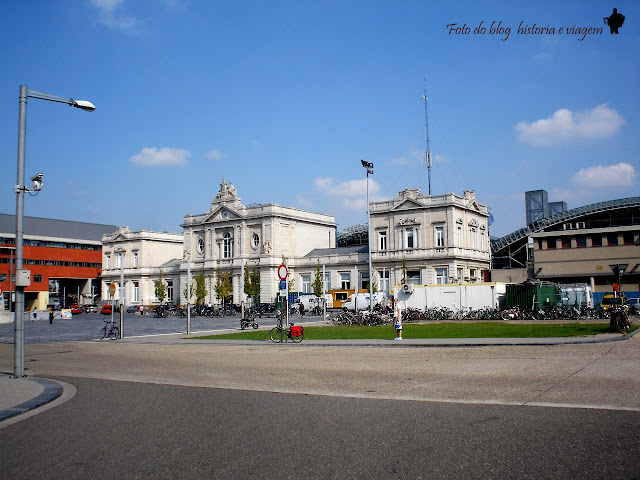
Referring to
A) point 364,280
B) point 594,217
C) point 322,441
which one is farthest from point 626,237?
point 322,441

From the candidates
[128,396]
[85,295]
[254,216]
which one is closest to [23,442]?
[128,396]

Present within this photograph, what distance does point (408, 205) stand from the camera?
77.0 m

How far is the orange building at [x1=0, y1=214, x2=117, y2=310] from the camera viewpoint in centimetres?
10100

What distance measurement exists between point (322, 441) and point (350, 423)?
122cm

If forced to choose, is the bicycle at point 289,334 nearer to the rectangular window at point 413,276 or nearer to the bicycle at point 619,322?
the bicycle at point 619,322

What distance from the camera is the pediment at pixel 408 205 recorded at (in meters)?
76.0

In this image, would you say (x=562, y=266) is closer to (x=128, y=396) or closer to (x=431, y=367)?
(x=431, y=367)

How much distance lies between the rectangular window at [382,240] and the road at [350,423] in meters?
61.4

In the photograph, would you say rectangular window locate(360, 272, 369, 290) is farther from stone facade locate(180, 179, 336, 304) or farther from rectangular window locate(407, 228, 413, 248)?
stone facade locate(180, 179, 336, 304)

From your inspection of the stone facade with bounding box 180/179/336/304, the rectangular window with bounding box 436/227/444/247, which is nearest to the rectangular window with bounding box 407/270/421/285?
the rectangular window with bounding box 436/227/444/247

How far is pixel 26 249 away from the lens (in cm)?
10162

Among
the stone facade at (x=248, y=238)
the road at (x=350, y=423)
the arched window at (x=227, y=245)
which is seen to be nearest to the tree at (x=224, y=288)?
the stone facade at (x=248, y=238)

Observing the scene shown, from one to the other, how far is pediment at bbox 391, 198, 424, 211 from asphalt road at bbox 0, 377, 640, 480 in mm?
65805

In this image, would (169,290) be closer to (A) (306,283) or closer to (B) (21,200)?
(A) (306,283)
